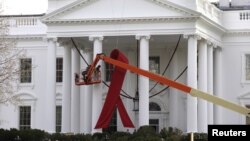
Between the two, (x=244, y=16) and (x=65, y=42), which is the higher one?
(x=244, y=16)

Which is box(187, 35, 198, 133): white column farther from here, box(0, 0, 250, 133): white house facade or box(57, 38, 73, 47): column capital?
box(57, 38, 73, 47): column capital

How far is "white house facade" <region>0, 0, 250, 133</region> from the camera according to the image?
1633 inches

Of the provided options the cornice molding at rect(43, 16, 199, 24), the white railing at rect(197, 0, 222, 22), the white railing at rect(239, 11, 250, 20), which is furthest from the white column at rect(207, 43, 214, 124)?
the white railing at rect(239, 11, 250, 20)

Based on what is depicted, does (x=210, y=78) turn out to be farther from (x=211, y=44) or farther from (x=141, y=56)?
(x=141, y=56)

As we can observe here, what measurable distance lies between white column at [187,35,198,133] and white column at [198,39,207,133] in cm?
172

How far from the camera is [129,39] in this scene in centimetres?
4538

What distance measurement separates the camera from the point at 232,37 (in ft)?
157

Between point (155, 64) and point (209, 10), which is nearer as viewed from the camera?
point (209, 10)

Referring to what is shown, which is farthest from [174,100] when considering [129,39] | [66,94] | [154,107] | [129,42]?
[66,94]

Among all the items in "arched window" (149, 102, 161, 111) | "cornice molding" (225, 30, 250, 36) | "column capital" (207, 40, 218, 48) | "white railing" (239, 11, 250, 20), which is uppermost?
"white railing" (239, 11, 250, 20)

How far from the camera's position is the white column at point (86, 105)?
149 feet

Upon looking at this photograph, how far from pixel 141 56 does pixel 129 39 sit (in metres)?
4.22

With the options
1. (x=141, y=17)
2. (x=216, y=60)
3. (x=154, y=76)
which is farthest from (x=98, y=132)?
(x=154, y=76)

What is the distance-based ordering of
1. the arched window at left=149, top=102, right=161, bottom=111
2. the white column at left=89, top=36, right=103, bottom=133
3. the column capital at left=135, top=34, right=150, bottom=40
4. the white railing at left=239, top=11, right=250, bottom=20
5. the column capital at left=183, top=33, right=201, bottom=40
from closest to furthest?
the column capital at left=183, top=33, right=201, bottom=40 → the column capital at left=135, top=34, right=150, bottom=40 → the white column at left=89, top=36, right=103, bottom=133 → the white railing at left=239, top=11, right=250, bottom=20 → the arched window at left=149, top=102, right=161, bottom=111
